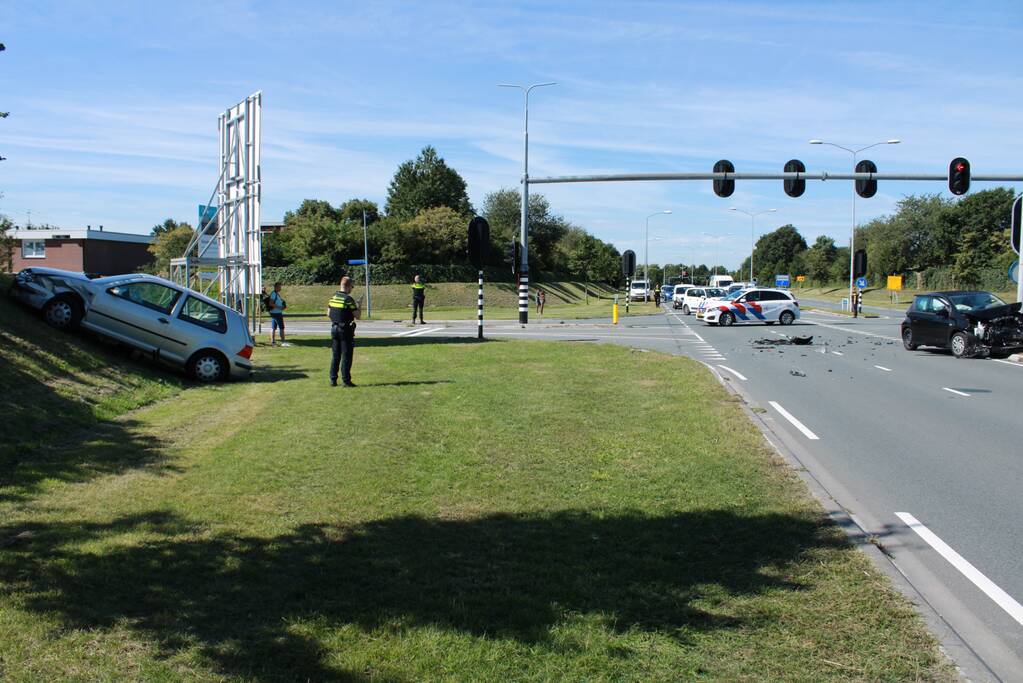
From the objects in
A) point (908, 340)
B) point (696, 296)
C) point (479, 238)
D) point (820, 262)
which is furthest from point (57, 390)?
point (820, 262)

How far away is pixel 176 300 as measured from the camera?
14.6 metres

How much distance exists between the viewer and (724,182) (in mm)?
26562

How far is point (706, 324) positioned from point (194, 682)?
3506 cm

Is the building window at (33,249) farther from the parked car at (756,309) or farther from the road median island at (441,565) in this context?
the road median island at (441,565)

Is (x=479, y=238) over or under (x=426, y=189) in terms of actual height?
under

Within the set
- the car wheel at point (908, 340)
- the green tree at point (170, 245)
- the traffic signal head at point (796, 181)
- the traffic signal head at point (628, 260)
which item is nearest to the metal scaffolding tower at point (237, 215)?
the traffic signal head at point (796, 181)

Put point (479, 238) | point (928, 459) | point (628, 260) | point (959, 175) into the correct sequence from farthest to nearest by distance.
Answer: point (628, 260)
point (959, 175)
point (479, 238)
point (928, 459)

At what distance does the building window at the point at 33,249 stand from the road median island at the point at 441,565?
6999cm

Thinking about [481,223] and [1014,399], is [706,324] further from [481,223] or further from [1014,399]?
[1014,399]

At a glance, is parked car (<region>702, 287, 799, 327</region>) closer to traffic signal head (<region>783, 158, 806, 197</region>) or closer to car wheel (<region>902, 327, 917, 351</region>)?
traffic signal head (<region>783, 158, 806, 197</region>)

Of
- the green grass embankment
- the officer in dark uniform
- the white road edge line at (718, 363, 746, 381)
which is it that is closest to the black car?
the white road edge line at (718, 363, 746, 381)

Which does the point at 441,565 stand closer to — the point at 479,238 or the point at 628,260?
the point at 479,238

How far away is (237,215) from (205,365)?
9.05m

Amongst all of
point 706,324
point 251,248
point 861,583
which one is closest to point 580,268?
point 706,324
